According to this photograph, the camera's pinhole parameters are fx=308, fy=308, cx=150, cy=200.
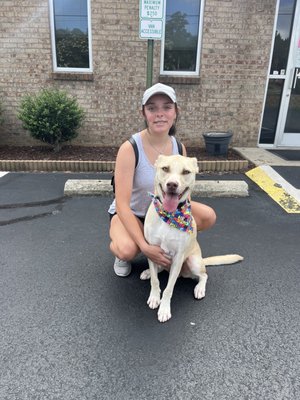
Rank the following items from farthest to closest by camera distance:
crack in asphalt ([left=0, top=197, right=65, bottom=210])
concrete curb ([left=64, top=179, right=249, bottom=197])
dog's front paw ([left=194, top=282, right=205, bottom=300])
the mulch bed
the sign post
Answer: the mulch bed, concrete curb ([left=64, top=179, right=249, bottom=197]), crack in asphalt ([left=0, top=197, right=65, bottom=210]), the sign post, dog's front paw ([left=194, top=282, right=205, bottom=300])

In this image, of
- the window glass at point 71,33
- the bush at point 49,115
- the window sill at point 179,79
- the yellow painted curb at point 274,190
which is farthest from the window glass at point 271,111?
the bush at point 49,115

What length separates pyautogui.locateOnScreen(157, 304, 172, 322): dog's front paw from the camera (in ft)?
7.30

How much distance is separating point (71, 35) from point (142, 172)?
210 inches

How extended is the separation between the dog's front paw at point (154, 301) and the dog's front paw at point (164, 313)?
0.26ft

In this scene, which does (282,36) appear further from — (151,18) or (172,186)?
(172,186)

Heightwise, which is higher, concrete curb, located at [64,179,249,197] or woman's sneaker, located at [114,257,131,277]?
concrete curb, located at [64,179,249,197]

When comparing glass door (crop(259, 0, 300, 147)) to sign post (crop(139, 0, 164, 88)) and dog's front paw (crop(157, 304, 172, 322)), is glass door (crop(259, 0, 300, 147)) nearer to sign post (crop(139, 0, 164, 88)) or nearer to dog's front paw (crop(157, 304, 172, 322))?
sign post (crop(139, 0, 164, 88))

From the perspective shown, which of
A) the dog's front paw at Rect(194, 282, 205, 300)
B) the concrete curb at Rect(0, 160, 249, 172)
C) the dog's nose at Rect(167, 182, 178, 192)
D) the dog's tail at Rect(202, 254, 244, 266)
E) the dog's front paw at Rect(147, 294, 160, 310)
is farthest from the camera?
the concrete curb at Rect(0, 160, 249, 172)

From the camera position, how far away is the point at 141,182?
8.19 ft

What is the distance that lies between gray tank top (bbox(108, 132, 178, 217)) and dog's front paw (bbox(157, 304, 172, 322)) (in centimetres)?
79

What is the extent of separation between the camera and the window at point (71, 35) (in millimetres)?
6191

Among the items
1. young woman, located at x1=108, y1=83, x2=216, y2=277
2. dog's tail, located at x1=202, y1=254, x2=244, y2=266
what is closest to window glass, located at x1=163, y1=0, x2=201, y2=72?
young woman, located at x1=108, y1=83, x2=216, y2=277

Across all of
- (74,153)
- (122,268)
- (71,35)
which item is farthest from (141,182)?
(71,35)

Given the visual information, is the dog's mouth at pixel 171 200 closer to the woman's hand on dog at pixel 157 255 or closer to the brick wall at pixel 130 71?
the woman's hand on dog at pixel 157 255
